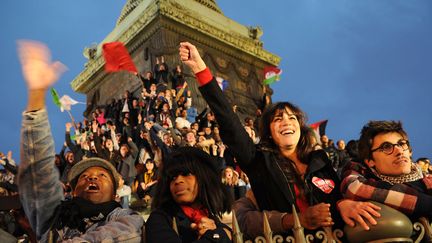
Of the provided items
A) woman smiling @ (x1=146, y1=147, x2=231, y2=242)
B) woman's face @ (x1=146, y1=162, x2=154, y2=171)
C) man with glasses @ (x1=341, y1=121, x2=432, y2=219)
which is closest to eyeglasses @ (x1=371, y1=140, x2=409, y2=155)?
man with glasses @ (x1=341, y1=121, x2=432, y2=219)

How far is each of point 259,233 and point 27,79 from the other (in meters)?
1.68

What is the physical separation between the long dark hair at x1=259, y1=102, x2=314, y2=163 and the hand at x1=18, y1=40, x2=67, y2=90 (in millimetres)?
1419

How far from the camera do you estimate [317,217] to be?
95.3 inches

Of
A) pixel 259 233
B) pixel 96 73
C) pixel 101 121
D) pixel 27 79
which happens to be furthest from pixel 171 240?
pixel 96 73

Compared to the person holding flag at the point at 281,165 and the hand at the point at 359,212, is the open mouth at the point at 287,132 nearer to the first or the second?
the person holding flag at the point at 281,165

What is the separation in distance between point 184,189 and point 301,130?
0.99m

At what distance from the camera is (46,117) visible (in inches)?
101

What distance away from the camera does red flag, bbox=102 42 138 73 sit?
1355cm

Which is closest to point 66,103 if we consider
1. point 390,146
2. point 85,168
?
point 85,168

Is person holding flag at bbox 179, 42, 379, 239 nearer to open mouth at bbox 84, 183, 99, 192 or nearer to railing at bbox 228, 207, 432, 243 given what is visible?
railing at bbox 228, 207, 432, 243

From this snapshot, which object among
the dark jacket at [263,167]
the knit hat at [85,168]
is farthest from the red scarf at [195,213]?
the knit hat at [85,168]

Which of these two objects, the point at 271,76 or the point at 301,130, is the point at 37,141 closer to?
the point at 301,130

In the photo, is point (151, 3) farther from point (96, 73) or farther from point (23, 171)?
point (23, 171)

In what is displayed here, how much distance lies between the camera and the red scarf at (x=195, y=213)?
8.87 ft
